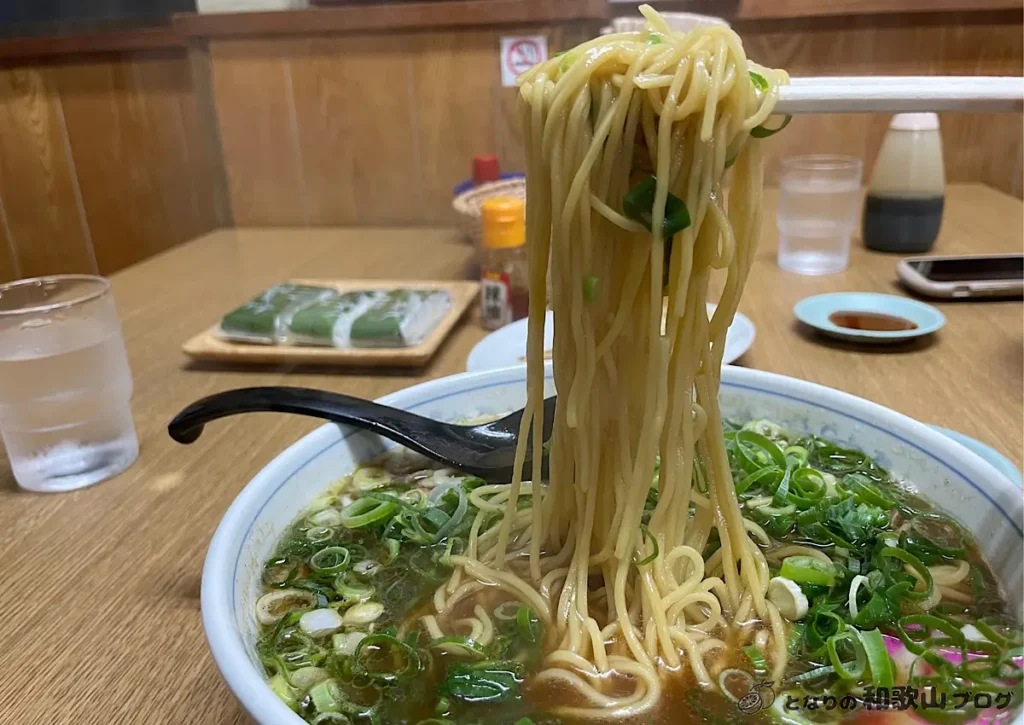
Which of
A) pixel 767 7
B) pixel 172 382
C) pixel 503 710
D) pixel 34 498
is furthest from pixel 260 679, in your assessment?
pixel 767 7

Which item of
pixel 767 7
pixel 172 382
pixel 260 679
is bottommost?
pixel 172 382

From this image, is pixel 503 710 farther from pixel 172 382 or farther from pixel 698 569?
pixel 172 382

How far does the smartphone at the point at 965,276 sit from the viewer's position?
5.18 ft

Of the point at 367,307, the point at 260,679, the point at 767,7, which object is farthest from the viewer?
the point at 767,7

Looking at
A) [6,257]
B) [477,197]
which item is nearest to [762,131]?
[477,197]

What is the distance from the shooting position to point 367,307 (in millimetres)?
1546

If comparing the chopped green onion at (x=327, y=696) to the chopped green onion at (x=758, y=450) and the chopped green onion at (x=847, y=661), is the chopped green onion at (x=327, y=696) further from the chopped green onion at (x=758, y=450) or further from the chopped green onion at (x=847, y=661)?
the chopped green onion at (x=758, y=450)

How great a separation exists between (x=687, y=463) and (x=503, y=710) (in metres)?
0.28

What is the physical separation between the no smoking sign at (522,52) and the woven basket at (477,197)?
0.47 meters

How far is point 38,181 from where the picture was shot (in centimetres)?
219

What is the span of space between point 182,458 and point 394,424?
41cm

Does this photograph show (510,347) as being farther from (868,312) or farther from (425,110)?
(425,110)

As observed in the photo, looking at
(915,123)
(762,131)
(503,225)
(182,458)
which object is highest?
(762,131)

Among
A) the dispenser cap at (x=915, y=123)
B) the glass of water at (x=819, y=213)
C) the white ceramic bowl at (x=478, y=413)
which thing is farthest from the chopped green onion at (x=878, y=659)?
the dispenser cap at (x=915, y=123)
